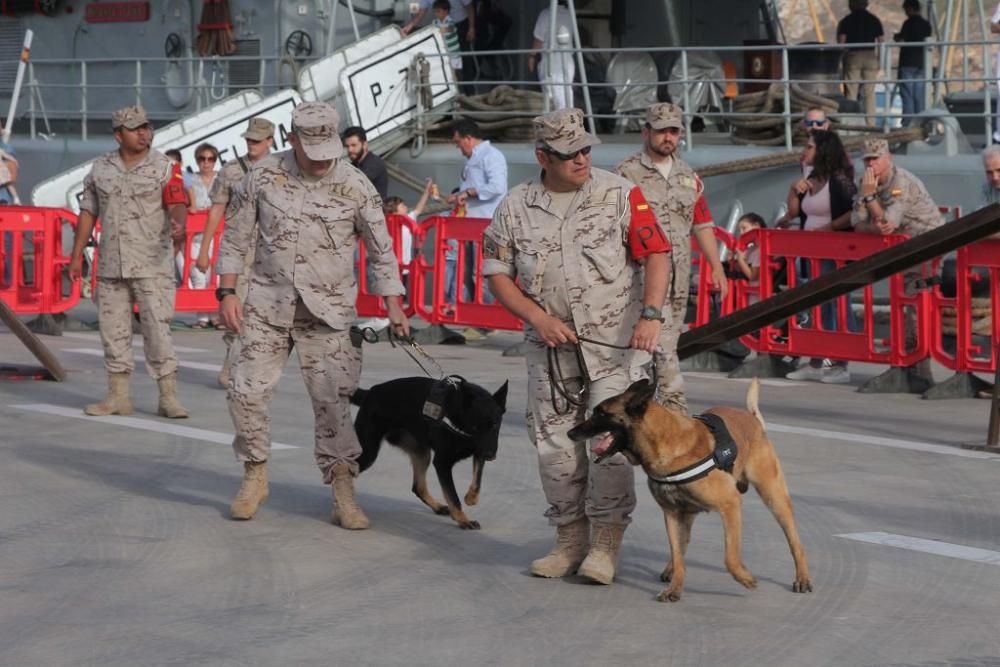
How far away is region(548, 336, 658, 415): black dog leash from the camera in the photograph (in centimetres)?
654

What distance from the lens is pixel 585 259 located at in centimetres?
655

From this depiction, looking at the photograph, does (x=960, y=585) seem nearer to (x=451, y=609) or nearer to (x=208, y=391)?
(x=451, y=609)

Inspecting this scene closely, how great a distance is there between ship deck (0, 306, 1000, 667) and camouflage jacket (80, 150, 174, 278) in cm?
110

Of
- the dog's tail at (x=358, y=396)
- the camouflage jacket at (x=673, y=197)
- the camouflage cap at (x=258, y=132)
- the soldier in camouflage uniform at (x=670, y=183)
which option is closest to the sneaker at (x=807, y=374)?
the soldier in camouflage uniform at (x=670, y=183)

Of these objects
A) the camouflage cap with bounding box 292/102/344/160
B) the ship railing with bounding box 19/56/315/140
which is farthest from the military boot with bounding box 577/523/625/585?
the ship railing with bounding box 19/56/315/140

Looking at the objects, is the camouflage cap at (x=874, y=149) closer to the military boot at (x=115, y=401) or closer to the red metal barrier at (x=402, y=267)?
the red metal barrier at (x=402, y=267)

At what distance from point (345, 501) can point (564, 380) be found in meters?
1.67

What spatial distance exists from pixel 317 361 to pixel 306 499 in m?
1.09

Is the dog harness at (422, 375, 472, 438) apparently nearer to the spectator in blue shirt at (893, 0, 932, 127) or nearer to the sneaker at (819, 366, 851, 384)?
the sneaker at (819, 366, 851, 384)

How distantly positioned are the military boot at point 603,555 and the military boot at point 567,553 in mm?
167

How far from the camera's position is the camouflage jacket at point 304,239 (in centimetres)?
768

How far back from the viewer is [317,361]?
307 inches

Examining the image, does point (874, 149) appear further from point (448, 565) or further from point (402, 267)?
point (448, 565)

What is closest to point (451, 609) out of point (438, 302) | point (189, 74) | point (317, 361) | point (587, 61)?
point (317, 361)
